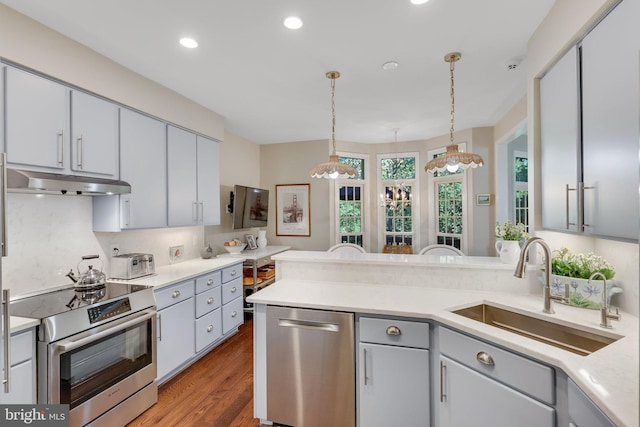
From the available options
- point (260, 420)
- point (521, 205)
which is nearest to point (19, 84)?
point (260, 420)

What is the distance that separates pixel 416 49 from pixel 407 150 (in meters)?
3.24

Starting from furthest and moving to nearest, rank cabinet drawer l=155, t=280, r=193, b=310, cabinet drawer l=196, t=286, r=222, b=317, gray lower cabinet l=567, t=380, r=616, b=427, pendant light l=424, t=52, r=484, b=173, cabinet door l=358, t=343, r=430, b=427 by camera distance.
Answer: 1. cabinet drawer l=196, t=286, r=222, b=317
2. cabinet drawer l=155, t=280, r=193, b=310
3. pendant light l=424, t=52, r=484, b=173
4. cabinet door l=358, t=343, r=430, b=427
5. gray lower cabinet l=567, t=380, r=616, b=427

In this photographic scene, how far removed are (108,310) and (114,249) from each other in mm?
901

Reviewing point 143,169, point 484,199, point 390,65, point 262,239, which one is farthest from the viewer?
point 262,239

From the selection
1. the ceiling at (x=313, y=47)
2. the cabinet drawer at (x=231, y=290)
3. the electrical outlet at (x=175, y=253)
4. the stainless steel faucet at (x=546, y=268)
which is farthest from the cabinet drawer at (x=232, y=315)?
the stainless steel faucet at (x=546, y=268)

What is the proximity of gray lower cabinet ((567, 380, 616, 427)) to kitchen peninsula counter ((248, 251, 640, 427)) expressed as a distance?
0.05 metres

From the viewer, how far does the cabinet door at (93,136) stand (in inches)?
86.0

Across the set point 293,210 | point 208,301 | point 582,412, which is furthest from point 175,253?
point 582,412

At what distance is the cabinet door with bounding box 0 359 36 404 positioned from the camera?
1.59 m

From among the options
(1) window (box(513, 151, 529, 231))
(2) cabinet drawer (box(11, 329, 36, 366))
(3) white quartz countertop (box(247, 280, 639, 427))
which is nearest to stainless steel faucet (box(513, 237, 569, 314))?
(3) white quartz countertop (box(247, 280, 639, 427))

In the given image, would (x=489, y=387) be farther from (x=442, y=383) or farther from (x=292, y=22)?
(x=292, y=22)

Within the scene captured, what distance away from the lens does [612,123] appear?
1283 mm

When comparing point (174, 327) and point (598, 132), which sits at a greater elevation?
point (598, 132)

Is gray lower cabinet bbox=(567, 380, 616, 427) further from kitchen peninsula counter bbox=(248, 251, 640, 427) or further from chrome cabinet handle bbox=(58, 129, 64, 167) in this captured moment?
chrome cabinet handle bbox=(58, 129, 64, 167)
